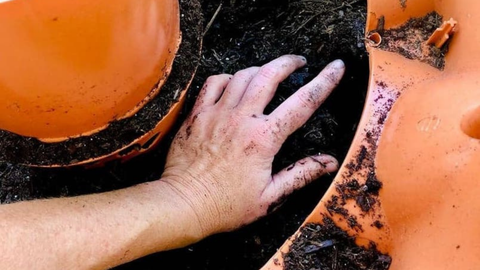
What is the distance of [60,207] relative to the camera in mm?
1035

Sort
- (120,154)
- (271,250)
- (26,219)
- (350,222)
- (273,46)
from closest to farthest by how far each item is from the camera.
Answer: (26,219) → (350,222) → (120,154) → (271,250) → (273,46)

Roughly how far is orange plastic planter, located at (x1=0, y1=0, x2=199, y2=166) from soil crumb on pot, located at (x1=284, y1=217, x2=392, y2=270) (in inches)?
13.4

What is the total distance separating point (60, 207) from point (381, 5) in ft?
2.21

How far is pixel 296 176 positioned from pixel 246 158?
11 centimetres

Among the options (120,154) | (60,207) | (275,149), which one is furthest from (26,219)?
(275,149)

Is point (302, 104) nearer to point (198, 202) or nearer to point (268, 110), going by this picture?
point (268, 110)

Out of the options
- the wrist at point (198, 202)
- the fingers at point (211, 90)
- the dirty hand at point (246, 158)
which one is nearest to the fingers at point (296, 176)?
the dirty hand at point (246, 158)

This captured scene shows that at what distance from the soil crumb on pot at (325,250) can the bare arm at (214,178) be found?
170 mm

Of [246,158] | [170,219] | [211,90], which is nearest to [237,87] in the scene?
[211,90]

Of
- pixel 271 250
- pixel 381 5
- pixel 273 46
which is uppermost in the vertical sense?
pixel 381 5

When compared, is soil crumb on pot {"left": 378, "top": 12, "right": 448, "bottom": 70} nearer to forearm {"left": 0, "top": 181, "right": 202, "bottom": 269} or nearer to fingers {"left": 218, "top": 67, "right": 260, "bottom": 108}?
fingers {"left": 218, "top": 67, "right": 260, "bottom": 108}

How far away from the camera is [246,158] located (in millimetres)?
1241

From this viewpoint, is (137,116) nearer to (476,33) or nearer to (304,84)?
(304,84)

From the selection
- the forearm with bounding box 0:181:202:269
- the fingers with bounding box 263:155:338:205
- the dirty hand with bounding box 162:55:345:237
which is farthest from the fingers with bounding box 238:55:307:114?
the forearm with bounding box 0:181:202:269
